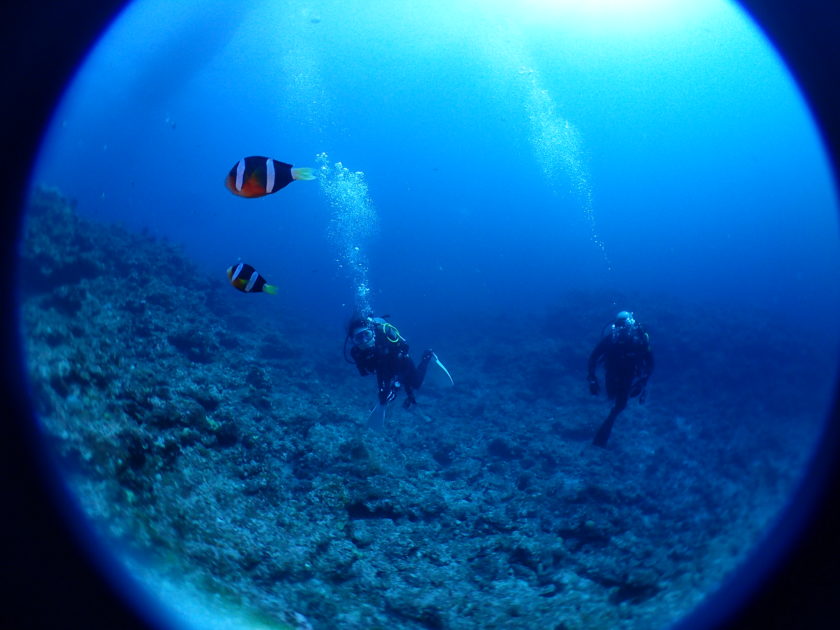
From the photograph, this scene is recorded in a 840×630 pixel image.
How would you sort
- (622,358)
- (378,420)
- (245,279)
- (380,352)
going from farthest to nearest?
(378,420), (380,352), (622,358), (245,279)

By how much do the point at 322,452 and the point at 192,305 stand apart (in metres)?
8.56

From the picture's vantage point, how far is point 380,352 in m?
8.18

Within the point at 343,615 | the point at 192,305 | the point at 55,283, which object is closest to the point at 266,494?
the point at 343,615

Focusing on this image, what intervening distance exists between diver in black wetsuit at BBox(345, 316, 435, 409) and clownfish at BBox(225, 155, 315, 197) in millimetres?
4342

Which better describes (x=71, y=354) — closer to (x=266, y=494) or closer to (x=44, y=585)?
(x=266, y=494)

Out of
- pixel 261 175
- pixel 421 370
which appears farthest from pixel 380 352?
pixel 261 175

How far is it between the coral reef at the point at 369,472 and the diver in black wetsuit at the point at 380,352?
1.14m


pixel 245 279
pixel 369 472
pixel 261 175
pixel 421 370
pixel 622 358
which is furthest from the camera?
pixel 421 370

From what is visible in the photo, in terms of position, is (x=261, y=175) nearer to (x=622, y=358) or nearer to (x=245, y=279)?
(x=245, y=279)

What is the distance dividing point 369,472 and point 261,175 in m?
4.12

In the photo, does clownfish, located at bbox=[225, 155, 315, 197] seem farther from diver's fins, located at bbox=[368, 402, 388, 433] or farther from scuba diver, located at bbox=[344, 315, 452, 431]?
diver's fins, located at bbox=[368, 402, 388, 433]

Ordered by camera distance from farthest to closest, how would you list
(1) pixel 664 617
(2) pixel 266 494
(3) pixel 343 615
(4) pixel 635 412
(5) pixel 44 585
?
(4) pixel 635 412, (2) pixel 266 494, (3) pixel 343 615, (1) pixel 664 617, (5) pixel 44 585

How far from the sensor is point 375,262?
66.6 metres

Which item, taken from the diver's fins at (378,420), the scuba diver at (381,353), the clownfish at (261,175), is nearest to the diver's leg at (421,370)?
the scuba diver at (381,353)
